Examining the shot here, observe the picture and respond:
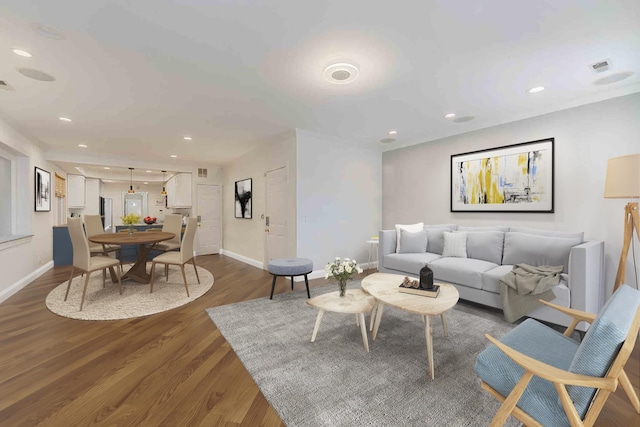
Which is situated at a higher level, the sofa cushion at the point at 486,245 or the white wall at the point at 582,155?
the white wall at the point at 582,155

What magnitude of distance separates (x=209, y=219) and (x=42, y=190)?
314 cm

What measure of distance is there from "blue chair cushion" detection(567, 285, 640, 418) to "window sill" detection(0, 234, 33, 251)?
5.61 metres

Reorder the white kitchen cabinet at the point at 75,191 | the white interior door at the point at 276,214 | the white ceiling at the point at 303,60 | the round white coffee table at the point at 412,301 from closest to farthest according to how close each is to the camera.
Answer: the white ceiling at the point at 303,60 < the round white coffee table at the point at 412,301 < the white interior door at the point at 276,214 < the white kitchen cabinet at the point at 75,191

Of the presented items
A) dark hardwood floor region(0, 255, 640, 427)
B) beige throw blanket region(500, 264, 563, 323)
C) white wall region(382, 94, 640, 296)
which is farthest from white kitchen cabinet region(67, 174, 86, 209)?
beige throw blanket region(500, 264, 563, 323)

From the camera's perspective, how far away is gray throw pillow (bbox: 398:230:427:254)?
13.8ft

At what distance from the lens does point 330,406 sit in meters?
1.62

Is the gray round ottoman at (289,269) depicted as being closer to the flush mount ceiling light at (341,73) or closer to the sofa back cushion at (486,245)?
the flush mount ceiling light at (341,73)

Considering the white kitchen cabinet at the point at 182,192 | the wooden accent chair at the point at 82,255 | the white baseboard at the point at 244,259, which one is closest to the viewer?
the wooden accent chair at the point at 82,255

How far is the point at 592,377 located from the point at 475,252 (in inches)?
116

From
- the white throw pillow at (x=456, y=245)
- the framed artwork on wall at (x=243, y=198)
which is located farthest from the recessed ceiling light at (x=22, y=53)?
the white throw pillow at (x=456, y=245)

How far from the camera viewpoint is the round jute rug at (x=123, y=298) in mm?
3096

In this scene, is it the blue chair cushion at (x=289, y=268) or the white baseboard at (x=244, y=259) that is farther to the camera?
the white baseboard at (x=244, y=259)

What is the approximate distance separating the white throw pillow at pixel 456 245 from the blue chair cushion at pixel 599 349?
280 centimetres

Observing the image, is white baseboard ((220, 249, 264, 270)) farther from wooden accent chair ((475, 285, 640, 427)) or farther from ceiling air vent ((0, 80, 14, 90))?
wooden accent chair ((475, 285, 640, 427))
